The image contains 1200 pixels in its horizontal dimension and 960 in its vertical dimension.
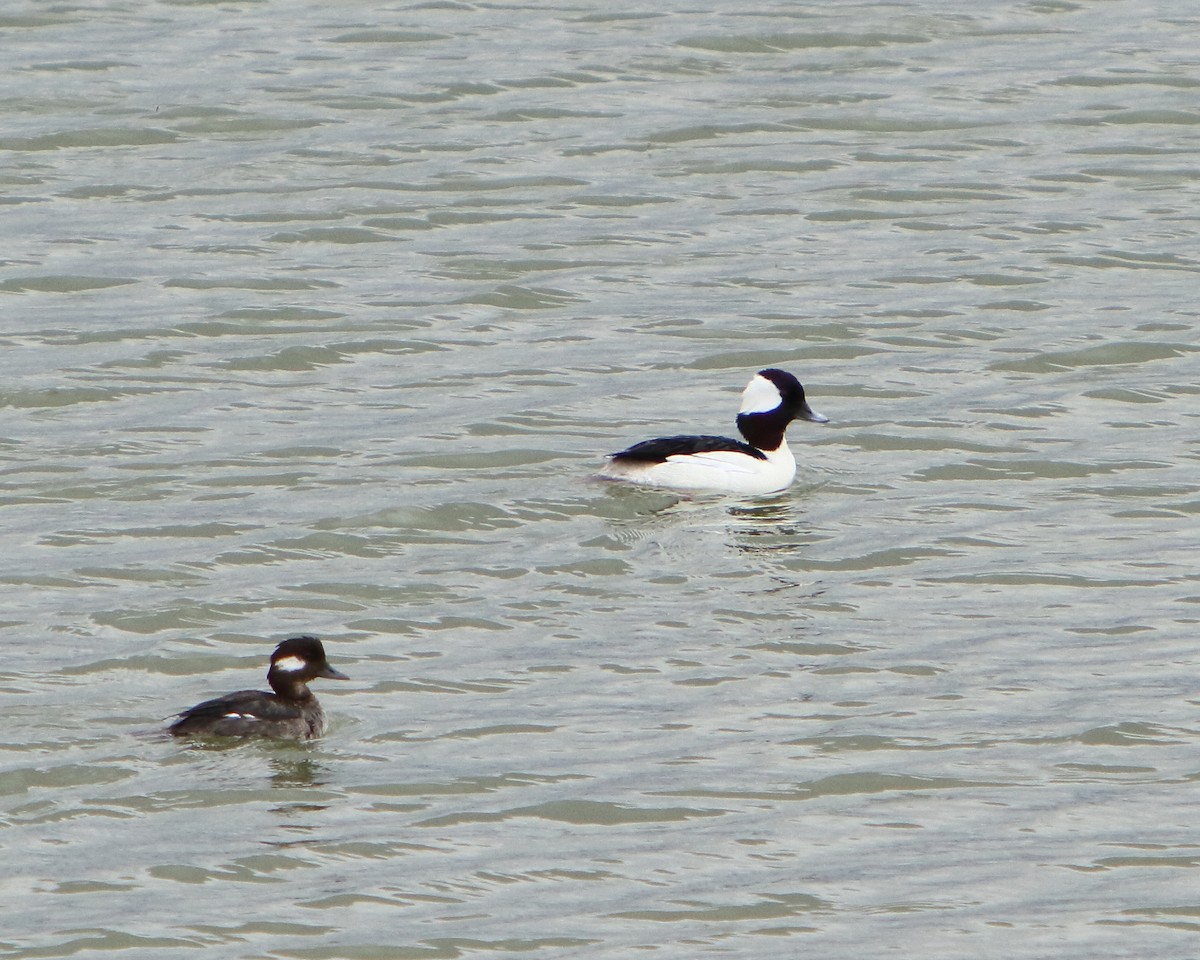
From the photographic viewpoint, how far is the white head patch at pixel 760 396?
15.8m

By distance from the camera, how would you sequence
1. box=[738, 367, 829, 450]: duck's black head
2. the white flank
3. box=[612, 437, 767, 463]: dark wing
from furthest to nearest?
1. box=[738, 367, 829, 450]: duck's black head
2. the white flank
3. box=[612, 437, 767, 463]: dark wing

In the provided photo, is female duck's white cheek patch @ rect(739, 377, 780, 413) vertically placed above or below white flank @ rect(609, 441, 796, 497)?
above

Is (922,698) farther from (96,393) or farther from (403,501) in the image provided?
(96,393)

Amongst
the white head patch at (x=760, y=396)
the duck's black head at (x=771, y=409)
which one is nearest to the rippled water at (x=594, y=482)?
the duck's black head at (x=771, y=409)

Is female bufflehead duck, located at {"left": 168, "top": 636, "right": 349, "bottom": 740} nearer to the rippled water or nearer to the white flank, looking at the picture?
the rippled water

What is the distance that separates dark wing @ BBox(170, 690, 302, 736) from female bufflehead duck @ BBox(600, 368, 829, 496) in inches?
180

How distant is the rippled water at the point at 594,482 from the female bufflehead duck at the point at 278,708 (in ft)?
0.44

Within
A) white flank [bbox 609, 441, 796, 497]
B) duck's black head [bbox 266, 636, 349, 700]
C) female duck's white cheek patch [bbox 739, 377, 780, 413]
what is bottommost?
white flank [bbox 609, 441, 796, 497]

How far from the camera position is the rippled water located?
31.0 feet

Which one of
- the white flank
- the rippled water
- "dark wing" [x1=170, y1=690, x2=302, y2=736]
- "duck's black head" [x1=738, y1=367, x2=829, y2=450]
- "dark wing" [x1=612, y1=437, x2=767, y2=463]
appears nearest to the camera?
the rippled water

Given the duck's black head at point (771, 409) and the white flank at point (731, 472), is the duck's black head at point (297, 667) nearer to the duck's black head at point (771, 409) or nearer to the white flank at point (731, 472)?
the white flank at point (731, 472)

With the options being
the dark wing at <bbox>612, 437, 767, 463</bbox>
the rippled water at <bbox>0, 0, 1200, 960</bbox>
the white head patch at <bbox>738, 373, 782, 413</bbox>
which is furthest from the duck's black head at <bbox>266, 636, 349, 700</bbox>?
the white head patch at <bbox>738, 373, 782, 413</bbox>

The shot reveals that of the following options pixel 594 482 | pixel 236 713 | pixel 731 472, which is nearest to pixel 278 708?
pixel 236 713

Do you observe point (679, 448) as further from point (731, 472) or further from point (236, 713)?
point (236, 713)
